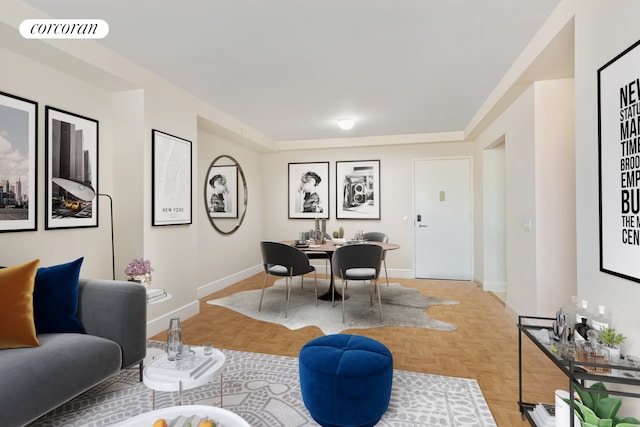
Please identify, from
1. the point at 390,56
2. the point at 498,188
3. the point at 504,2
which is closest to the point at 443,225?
the point at 498,188

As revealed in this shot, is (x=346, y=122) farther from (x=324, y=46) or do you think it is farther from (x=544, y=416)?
(x=544, y=416)

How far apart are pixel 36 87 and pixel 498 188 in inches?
213

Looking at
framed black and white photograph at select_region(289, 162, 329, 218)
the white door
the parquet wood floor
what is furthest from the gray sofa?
the white door

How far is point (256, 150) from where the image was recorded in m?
6.10

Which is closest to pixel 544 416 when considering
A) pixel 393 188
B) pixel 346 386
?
pixel 346 386

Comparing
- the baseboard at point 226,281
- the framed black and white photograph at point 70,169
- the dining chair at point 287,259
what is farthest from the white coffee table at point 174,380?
the baseboard at point 226,281

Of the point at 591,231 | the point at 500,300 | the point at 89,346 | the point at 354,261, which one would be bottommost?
the point at 500,300

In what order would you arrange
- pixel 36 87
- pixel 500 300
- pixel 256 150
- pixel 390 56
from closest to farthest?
pixel 36 87, pixel 390 56, pixel 500 300, pixel 256 150

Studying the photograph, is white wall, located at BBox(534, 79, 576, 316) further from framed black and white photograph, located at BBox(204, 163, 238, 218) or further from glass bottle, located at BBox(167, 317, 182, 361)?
framed black and white photograph, located at BBox(204, 163, 238, 218)

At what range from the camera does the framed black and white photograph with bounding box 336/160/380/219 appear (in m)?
5.89

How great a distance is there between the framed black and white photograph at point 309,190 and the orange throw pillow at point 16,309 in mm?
4586

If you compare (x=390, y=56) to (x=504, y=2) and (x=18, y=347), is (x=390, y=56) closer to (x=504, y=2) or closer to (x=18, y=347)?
(x=504, y=2)

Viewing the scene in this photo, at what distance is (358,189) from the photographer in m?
5.96
